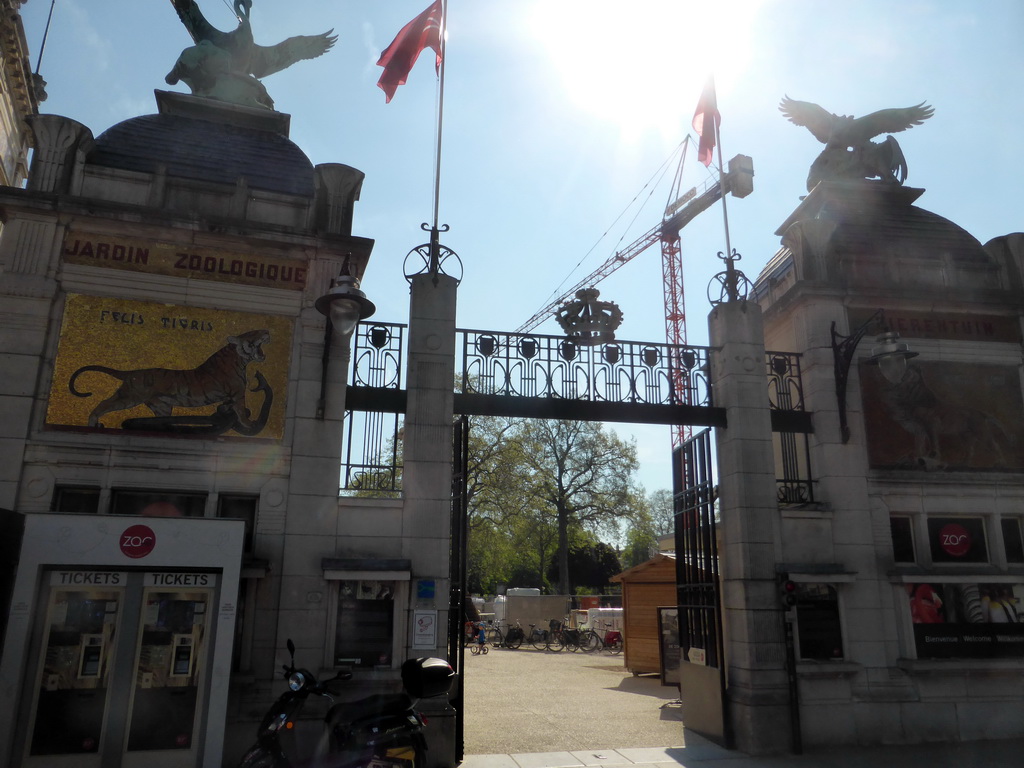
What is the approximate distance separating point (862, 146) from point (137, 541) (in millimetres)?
15050

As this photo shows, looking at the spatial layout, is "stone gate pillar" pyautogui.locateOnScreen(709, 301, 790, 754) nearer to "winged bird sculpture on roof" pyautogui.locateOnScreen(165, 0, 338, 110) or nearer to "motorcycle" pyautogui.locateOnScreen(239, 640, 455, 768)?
"motorcycle" pyautogui.locateOnScreen(239, 640, 455, 768)

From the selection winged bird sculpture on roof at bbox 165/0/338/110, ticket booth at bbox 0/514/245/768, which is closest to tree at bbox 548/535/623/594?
winged bird sculpture on roof at bbox 165/0/338/110

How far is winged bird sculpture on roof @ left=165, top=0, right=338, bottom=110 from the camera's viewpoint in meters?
13.8

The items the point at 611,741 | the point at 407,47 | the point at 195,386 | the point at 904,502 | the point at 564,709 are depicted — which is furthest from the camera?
the point at 564,709

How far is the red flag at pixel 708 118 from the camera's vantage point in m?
15.3

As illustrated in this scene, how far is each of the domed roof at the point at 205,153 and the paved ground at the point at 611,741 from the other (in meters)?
8.91

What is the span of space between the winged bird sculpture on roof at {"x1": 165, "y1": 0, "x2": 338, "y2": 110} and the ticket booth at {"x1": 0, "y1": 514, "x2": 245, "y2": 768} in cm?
870

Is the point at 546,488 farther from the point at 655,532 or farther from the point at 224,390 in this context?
the point at 224,390

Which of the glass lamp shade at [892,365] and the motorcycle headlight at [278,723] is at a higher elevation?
the glass lamp shade at [892,365]

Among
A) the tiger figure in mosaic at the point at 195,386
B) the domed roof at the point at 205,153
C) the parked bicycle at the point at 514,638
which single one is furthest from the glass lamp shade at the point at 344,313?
the parked bicycle at the point at 514,638

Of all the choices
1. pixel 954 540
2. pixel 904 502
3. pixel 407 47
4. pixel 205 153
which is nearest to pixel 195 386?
pixel 205 153

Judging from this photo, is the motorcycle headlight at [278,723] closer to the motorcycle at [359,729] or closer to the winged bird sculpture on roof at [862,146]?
the motorcycle at [359,729]

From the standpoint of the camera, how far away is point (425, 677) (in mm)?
7273

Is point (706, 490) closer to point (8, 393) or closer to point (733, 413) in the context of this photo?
point (733, 413)
